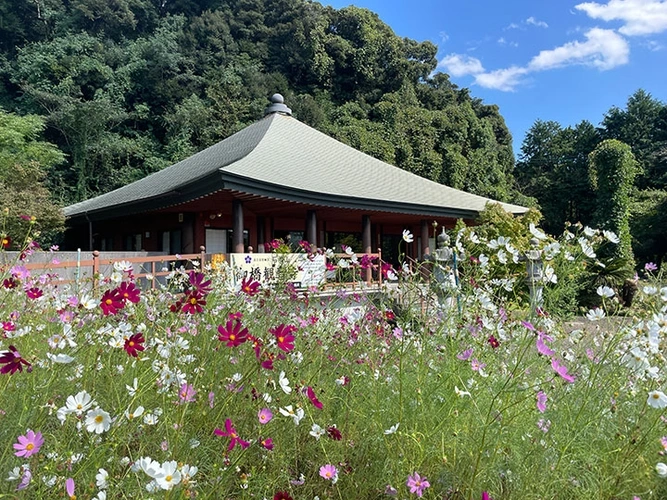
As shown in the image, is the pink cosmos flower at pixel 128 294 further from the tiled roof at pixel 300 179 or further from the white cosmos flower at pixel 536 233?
the tiled roof at pixel 300 179

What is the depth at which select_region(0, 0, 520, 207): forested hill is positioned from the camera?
76.1 feet

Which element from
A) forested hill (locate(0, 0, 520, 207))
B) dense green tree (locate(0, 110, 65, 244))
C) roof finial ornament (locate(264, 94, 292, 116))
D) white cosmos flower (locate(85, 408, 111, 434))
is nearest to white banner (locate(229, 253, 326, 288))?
white cosmos flower (locate(85, 408, 111, 434))

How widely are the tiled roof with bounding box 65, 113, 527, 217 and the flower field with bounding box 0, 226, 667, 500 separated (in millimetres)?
6147

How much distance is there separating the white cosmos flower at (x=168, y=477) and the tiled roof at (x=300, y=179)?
7015 millimetres

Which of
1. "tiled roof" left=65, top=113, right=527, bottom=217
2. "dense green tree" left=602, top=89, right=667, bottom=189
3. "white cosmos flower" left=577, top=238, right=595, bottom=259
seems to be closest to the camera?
"white cosmos flower" left=577, top=238, right=595, bottom=259

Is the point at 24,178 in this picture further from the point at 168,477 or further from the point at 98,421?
the point at 168,477

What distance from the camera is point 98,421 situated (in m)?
0.89

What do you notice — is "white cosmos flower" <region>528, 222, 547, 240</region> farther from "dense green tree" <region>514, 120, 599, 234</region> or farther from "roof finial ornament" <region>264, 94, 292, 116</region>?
"dense green tree" <region>514, 120, 599, 234</region>

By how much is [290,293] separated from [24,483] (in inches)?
59.7

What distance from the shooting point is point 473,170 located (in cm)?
2623

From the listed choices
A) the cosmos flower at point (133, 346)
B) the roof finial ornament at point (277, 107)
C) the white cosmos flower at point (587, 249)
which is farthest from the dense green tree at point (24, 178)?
the white cosmos flower at point (587, 249)

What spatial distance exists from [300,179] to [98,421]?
8.72 m

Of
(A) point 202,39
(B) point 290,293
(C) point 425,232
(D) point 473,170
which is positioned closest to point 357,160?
(C) point 425,232

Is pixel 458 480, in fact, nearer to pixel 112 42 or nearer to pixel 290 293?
pixel 290 293
